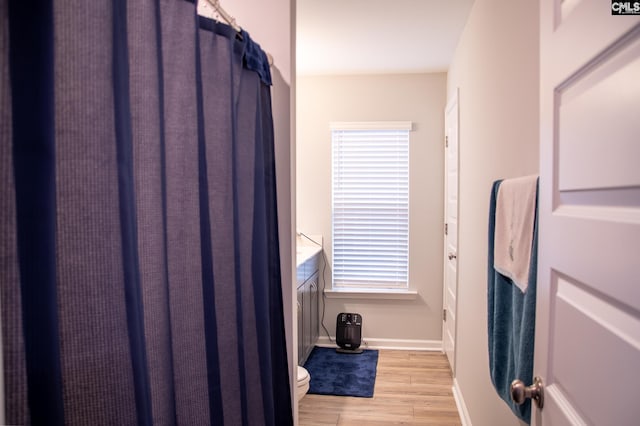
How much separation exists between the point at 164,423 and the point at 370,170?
3385mm

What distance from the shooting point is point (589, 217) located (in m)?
0.70

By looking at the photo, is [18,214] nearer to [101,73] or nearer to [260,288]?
[101,73]

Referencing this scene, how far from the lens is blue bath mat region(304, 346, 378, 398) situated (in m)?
3.14

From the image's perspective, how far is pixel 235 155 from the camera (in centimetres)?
127

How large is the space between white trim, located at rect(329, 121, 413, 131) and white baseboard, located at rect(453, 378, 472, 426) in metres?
2.28

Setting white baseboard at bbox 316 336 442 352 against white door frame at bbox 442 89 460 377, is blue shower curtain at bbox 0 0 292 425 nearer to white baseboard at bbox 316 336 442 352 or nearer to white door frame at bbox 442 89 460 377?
white door frame at bbox 442 89 460 377

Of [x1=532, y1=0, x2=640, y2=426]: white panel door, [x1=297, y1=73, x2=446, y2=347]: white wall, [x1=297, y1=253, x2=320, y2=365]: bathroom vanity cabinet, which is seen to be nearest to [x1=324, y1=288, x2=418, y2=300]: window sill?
[x1=297, y1=73, x2=446, y2=347]: white wall

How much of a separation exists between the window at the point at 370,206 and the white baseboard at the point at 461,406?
1168 millimetres

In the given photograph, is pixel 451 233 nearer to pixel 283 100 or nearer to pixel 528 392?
pixel 283 100

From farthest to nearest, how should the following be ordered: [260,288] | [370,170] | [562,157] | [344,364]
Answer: [370,170] < [344,364] < [260,288] < [562,157]

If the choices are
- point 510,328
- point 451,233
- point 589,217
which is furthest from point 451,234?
point 589,217

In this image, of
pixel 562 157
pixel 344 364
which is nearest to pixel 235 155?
pixel 562 157

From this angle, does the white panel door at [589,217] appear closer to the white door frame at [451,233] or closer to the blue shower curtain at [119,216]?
the blue shower curtain at [119,216]

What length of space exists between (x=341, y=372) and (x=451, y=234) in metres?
1.50
